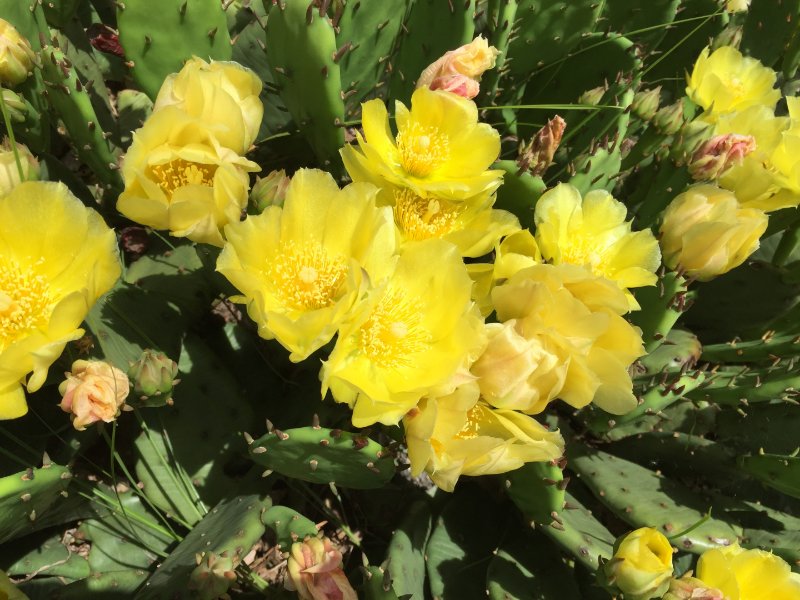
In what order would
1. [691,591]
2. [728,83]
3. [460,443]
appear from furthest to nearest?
1. [728,83]
2. [691,591]
3. [460,443]

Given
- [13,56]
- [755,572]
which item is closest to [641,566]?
[755,572]

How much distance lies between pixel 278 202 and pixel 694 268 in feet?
2.27

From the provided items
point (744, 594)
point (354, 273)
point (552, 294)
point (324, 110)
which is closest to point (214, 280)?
point (324, 110)

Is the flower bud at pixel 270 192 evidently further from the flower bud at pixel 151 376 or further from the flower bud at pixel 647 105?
the flower bud at pixel 647 105

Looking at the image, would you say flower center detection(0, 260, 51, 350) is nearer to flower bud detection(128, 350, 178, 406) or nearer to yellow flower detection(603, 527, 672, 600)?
flower bud detection(128, 350, 178, 406)

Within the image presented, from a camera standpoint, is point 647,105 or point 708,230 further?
point 647,105

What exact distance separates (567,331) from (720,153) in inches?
21.0

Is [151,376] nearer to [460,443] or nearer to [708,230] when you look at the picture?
[460,443]

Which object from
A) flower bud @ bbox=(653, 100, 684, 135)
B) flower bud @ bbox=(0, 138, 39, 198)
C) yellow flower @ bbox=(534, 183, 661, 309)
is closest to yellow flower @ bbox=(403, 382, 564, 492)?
yellow flower @ bbox=(534, 183, 661, 309)

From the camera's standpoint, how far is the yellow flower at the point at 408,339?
0.82 metres

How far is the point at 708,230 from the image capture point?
1.05 metres

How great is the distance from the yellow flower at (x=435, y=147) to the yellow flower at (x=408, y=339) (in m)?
0.14

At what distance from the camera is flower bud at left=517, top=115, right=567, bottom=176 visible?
108 centimetres

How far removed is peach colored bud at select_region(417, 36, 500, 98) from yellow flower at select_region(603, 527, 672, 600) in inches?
29.0
